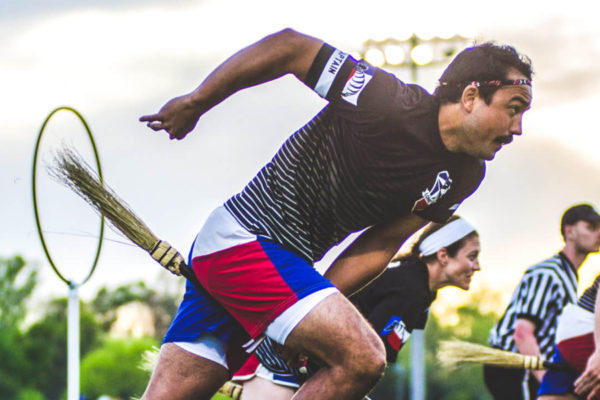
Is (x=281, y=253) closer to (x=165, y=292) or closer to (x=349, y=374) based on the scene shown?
(x=349, y=374)

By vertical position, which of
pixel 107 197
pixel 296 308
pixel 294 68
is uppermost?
pixel 294 68

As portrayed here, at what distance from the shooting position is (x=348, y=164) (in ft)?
14.1

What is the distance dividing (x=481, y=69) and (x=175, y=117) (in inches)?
50.6

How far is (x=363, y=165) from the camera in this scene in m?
4.29

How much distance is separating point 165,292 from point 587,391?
245 feet

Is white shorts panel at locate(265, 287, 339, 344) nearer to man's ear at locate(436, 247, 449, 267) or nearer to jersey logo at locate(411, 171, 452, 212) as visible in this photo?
jersey logo at locate(411, 171, 452, 212)

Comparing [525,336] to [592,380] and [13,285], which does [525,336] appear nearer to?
[592,380]

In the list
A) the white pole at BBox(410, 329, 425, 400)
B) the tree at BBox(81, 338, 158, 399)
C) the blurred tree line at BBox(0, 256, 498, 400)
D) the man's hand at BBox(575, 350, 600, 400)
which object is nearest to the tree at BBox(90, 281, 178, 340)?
the blurred tree line at BBox(0, 256, 498, 400)

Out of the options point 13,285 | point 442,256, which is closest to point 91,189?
point 442,256

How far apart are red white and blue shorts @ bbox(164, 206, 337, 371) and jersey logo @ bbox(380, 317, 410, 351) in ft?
Result: 3.97

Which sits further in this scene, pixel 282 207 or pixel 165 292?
pixel 165 292

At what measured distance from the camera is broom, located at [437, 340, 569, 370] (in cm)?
798

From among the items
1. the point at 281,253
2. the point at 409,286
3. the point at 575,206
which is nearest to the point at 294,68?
the point at 281,253

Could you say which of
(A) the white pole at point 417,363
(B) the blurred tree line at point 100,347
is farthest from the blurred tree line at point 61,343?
(A) the white pole at point 417,363
